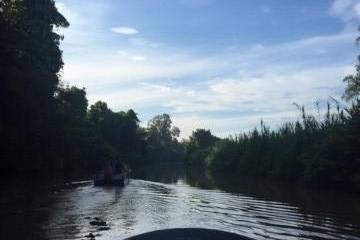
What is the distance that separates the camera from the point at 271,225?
14625 millimetres

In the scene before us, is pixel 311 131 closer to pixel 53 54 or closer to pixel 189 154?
pixel 53 54

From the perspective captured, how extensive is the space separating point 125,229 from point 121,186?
17.7 m

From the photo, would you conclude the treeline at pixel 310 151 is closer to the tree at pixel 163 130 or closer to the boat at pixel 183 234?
the boat at pixel 183 234

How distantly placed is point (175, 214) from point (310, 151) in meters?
18.8

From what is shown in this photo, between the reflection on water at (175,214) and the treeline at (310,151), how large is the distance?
420 cm

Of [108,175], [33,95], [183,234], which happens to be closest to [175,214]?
[183,234]

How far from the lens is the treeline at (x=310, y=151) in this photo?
28766 mm

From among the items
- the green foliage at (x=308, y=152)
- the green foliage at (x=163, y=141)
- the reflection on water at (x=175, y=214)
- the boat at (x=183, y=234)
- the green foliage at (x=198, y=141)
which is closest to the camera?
the boat at (x=183, y=234)

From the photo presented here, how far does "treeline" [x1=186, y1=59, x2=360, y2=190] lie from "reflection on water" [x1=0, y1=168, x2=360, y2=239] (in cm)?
420

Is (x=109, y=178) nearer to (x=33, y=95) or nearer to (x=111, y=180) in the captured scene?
(x=111, y=180)

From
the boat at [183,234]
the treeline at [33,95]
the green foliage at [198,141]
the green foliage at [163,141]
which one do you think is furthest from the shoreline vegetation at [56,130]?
the green foliage at [163,141]

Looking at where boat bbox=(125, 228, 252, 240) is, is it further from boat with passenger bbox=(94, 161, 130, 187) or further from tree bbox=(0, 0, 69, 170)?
tree bbox=(0, 0, 69, 170)

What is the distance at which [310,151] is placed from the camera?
33.7 m

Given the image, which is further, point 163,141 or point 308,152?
point 163,141
